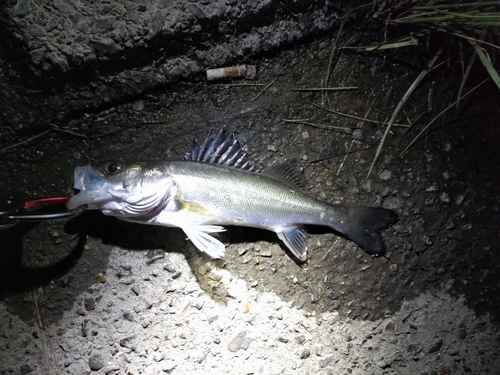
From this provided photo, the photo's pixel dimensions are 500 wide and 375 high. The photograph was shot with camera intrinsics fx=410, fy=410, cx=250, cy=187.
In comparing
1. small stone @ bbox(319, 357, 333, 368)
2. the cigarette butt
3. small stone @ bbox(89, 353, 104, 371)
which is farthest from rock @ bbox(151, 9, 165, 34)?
small stone @ bbox(319, 357, 333, 368)

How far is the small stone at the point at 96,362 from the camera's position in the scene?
256cm

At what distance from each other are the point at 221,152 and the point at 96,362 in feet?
5.00

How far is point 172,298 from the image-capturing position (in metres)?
2.60

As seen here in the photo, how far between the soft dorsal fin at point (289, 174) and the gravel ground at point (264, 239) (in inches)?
4.9

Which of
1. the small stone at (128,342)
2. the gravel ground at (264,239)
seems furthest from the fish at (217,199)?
the small stone at (128,342)

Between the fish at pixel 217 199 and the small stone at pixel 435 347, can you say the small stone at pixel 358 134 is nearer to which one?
the fish at pixel 217 199

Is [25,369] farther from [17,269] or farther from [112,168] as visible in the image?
[112,168]

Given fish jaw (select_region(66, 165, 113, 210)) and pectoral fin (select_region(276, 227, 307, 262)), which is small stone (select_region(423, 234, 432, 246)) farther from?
fish jaw (select_region(66, 165, 113, 210))

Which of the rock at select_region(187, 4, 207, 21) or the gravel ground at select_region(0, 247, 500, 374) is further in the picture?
the gravel ground at select_region(0, 247, 500, 374)

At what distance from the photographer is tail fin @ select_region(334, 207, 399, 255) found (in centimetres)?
255

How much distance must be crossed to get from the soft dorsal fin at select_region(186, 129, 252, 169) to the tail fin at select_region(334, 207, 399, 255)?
28.7 inches

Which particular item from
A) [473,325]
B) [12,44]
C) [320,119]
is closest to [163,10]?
[12,44]

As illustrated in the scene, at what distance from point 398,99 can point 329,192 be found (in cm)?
77

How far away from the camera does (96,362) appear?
2561 mm
